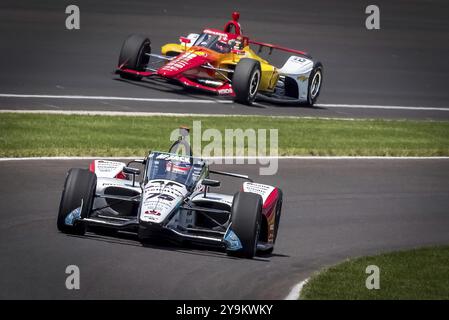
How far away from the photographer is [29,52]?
2628 centimetres

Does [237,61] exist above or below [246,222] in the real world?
above

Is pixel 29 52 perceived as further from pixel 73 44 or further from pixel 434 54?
pixel 434 54

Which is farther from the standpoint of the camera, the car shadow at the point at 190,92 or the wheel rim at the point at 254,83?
→ the car shadow at the point at 190,92

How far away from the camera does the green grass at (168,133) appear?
695 inches

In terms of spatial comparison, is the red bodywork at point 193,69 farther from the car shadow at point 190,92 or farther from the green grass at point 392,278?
the green grass at point 392,278

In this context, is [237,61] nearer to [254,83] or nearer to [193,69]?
[254,83]

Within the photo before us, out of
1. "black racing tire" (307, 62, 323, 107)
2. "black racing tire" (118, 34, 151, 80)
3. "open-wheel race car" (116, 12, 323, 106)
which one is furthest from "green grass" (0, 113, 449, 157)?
"black racing tire" (118, 34, 151, 80)

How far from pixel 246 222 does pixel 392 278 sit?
1739 mm

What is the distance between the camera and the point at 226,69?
2428 centimetres

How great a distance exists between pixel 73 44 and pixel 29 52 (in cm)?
219

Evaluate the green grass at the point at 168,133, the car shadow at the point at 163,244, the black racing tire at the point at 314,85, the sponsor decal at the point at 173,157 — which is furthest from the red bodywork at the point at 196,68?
the car shadow at the point at 163,244

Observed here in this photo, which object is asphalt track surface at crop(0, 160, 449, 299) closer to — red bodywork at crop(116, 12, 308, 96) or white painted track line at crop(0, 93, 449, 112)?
white painted track line at crop(0, 93, 449, 112)

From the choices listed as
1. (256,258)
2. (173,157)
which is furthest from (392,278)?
(173,157)

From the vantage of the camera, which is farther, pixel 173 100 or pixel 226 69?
pixel 226 69
